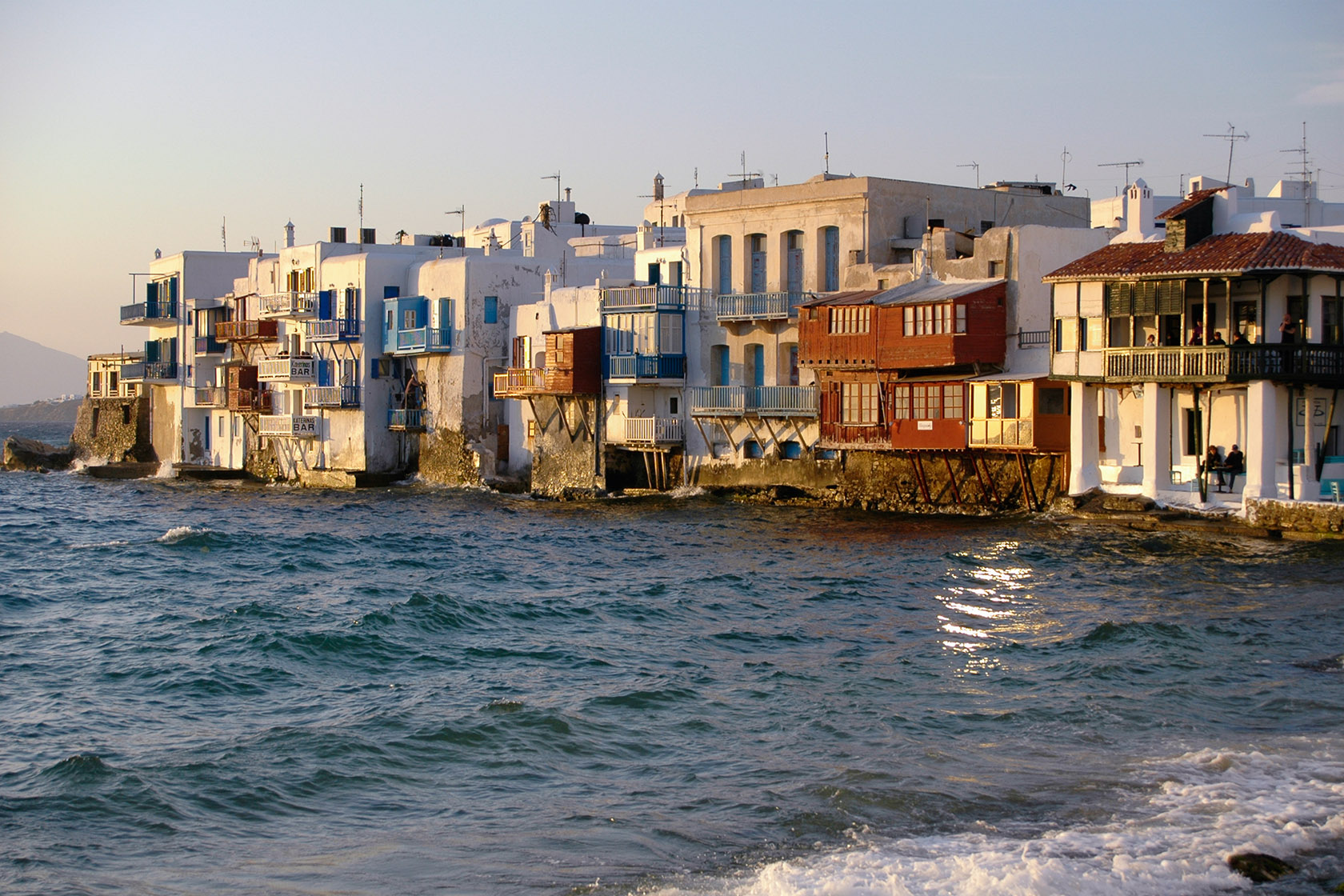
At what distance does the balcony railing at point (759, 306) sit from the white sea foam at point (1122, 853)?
32.8 m

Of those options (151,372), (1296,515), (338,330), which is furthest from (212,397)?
(1296,515)

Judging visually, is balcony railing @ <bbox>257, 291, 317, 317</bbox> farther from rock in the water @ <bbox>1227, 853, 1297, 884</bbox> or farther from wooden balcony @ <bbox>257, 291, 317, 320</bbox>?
rock in the water @ <bbox>1227, 853, 1297, 884</bbox>

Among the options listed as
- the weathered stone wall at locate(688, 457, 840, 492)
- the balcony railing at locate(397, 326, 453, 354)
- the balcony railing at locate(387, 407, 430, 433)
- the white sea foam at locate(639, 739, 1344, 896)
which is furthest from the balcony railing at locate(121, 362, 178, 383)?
the white sea foam at locate(639, 739, 1344, 896)

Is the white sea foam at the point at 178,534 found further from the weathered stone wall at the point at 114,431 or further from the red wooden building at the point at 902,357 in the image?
the weathered stone wall at the point at 114,431

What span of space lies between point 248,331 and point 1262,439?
4710 cm

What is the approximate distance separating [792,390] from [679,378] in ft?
17.6

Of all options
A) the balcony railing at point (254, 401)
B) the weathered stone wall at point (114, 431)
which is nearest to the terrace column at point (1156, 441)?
the balcony railing at point (254, 401)

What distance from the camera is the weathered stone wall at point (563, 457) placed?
52.1 metres

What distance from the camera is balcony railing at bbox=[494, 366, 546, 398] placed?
2069 inches

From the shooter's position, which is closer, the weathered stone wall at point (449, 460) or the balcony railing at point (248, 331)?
the weathered stone wall at point (449, 460)

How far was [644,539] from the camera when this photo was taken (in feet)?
130

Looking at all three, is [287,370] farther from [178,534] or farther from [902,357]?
[902,357]

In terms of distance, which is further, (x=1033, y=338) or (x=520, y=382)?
(x=520, y=382)

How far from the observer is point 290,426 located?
63.4 m
